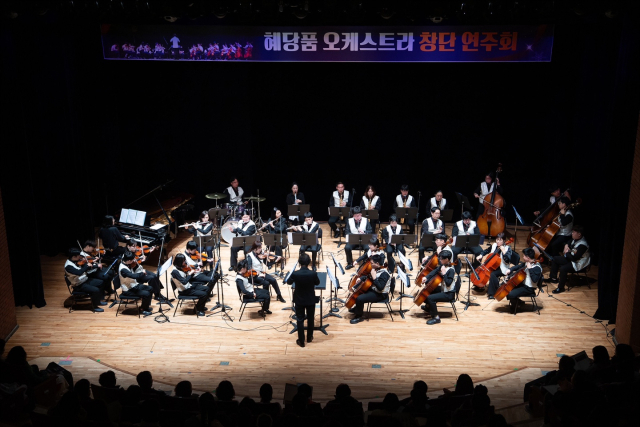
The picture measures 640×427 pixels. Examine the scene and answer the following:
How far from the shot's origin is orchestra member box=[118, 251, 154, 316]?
34.4 ft

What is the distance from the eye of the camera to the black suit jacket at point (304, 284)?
9117mm

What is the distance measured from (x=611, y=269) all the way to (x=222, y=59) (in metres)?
9.32

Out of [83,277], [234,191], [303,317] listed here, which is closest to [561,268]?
[303,317]

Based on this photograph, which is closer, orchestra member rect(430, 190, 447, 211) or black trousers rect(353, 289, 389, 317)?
black trousers rect(353, 289, 389, 317)

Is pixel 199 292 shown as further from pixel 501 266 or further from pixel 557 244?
pixel 557 244

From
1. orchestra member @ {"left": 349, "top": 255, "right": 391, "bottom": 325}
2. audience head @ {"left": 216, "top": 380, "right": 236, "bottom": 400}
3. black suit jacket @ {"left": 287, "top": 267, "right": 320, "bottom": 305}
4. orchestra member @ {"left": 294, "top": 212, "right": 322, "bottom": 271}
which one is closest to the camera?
audience head @ {"left": 216, "top": 380, "right": 236, "bottom": 400}

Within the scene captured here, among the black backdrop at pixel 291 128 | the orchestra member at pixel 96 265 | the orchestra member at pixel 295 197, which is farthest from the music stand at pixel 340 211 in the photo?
the orchestra member at pixel 96 265

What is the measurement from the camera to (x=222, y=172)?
52.7 ft

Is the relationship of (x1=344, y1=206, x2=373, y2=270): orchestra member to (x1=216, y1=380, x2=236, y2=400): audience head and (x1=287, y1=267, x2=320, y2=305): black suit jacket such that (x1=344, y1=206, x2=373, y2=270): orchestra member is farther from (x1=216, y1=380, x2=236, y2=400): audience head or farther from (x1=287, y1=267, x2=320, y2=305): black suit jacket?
(x1=216, y1=380, x2=236, y2=400): audience head

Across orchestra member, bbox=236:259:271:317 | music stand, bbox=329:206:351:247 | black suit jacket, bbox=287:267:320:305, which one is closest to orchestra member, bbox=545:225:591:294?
music stand, bbox=329:206:351:247

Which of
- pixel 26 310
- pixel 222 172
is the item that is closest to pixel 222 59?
pixel 222 172

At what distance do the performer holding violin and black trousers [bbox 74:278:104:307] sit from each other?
713 centimetres

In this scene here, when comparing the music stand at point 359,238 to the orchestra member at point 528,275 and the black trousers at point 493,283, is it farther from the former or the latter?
the orchestra member at point 528,275

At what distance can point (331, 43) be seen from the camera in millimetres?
13594
